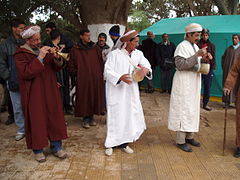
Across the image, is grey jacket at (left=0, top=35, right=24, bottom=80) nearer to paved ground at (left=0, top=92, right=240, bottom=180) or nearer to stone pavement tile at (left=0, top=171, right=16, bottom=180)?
paved ground at (left=0, top=92, right=240, bottom=180)

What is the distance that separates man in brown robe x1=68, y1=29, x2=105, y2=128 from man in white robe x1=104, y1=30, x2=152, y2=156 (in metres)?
1.33

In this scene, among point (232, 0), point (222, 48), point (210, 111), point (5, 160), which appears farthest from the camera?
point (232, 0)

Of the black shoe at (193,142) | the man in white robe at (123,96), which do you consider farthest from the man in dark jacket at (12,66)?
the black shoe at (193,142)

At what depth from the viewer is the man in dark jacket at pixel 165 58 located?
8.55 m

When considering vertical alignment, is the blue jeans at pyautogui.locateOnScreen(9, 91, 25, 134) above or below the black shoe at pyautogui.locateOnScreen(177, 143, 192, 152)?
above

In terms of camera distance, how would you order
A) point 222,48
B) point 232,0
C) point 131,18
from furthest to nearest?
point 131,18 < point 232,0 < point 222,48

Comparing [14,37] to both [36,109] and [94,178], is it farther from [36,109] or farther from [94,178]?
[94,178]

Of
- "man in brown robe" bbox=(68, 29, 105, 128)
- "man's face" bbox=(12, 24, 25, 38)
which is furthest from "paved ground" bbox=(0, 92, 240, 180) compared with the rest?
"man's face" bbox=(12, 24, 25, 38)

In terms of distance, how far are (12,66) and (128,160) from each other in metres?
2.52

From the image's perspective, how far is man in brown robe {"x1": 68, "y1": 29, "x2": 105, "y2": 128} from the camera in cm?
516

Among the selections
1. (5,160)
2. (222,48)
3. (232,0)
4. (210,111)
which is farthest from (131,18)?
(5,160)

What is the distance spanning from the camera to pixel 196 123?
412 cm

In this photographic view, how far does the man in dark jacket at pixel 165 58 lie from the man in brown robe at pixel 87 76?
3505 mm

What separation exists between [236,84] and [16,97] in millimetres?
3570
